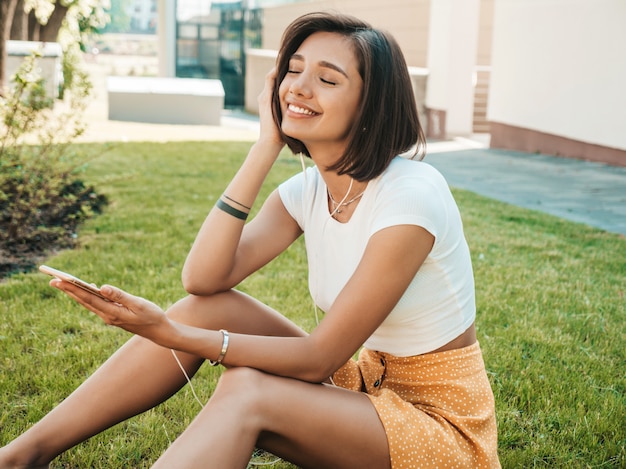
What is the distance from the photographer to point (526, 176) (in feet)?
29.8

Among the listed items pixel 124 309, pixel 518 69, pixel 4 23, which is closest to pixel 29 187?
pixel 124 309

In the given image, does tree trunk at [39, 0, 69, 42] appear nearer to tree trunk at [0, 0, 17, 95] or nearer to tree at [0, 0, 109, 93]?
tree at [0, 0, 109, 93]

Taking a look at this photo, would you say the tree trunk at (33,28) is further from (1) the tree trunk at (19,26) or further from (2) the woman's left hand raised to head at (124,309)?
(2) the woman's left hand raised to head at (124,309)

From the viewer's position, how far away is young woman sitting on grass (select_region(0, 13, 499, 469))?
1.96m

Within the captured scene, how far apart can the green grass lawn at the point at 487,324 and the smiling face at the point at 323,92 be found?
3.82ft

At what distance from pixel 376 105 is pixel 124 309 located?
91 centimetres

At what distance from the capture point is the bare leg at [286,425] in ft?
6.00

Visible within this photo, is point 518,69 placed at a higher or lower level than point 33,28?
lower

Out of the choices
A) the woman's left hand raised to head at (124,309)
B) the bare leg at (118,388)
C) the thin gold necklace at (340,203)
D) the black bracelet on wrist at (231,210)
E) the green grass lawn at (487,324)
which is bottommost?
the green grass lawn at (487,324)

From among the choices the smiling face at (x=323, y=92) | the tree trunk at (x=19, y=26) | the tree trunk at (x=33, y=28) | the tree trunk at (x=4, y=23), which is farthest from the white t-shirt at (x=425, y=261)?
the tree trunk at (x=33, y=28)

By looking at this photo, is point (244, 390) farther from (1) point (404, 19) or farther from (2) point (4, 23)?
(1) point (404, 19)

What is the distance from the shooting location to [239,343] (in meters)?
2.03

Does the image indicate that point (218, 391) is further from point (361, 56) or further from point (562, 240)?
point (562, 240)

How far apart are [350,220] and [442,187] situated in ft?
0.93
